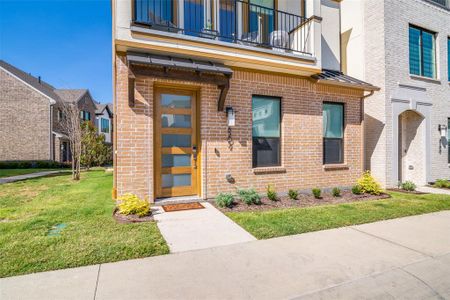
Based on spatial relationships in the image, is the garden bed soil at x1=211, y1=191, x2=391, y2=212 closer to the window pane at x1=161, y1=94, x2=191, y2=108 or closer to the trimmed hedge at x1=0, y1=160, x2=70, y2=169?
the window pane at x1=161, y1=94, x2=191, y2=108

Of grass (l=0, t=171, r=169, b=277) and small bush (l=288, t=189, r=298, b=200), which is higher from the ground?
small bush (l=288, t=189, r=298, b=200)

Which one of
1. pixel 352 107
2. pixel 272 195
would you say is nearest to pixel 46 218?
pixel 272 195

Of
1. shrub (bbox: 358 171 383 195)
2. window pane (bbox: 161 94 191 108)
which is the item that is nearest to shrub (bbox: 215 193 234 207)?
window pane (bbox: 161 94 191 108)

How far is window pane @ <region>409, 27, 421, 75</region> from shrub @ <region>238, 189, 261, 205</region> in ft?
27.3

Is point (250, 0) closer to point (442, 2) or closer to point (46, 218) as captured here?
point (46, 218)

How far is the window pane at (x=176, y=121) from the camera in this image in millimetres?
5845

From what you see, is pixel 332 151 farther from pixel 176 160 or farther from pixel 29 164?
pixel 29 164

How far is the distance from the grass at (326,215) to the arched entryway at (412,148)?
303cm

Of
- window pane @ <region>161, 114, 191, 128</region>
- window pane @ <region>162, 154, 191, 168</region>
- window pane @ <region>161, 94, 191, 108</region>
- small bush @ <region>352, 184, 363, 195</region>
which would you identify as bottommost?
small bush @ <region>352, 184, 363, 195</region>

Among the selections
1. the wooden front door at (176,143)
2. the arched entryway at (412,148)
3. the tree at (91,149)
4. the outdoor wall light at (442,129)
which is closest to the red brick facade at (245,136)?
the wooden front door at (176,143)

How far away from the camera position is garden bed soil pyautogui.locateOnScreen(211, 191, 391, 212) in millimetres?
5552

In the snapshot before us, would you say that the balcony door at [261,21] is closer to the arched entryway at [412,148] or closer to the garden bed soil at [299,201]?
the garden bed soil at [299,201]

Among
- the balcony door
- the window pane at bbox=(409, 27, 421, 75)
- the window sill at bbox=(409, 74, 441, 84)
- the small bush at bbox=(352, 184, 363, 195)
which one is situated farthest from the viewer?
the window pane at bbox=(409, 27, 421, 75)

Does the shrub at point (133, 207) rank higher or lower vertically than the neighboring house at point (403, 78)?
lower
